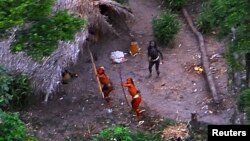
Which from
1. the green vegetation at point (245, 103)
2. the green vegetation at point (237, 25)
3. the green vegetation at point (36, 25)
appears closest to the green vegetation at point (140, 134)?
the green vegetation at point (237, 25)

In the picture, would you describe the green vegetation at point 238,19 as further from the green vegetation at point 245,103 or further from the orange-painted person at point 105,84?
the orange-painted person at point 105,84

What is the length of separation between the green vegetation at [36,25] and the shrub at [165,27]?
24.7 ft

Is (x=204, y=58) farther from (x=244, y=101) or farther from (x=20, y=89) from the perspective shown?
(x=244, y=101)

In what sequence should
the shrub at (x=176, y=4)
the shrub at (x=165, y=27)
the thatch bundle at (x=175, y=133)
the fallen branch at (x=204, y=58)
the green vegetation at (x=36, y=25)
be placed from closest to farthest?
the green vegetation at (x=36, y=25), the thatch bundle at (x=175, y=133), the fallen branch at (x=204, y=58), the shrub at (x=165, y=27), the shrub at (x=176, y=4)

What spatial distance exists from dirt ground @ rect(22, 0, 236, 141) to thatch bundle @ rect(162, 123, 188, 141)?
0.51 m

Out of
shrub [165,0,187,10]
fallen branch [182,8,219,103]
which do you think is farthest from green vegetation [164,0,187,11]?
fallen branch [182,8,219,103]

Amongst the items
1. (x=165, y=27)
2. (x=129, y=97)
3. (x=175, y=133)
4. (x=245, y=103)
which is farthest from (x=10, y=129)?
(x=165, y=27)

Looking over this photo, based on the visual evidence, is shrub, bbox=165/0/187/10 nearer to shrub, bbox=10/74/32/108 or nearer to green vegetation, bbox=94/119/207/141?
green vegetation, bbox=94/119/207/141

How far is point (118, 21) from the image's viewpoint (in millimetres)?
16000

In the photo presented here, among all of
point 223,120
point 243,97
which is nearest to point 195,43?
point 223,120

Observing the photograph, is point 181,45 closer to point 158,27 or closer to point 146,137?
point 158,27

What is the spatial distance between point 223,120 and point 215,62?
2477 millimetres

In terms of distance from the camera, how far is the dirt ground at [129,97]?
44.4ft

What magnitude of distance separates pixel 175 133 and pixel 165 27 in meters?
3.93
